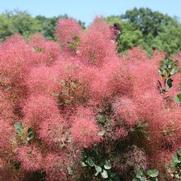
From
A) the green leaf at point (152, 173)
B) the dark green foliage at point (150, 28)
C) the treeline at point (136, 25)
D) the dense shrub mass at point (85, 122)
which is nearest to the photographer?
the dense shrub mass at point (85, 122)

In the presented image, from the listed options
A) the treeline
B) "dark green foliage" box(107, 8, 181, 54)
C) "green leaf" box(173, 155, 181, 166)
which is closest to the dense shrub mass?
"green leaf" box(173, 155, 181, 166)

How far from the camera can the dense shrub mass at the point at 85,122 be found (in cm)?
523

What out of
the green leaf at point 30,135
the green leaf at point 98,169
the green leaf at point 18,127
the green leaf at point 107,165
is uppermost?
the green leaf at point 18,127

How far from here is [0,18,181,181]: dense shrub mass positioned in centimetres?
523

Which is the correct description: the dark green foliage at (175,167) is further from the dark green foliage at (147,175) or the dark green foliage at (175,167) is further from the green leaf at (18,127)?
the green leaf at (18,127)

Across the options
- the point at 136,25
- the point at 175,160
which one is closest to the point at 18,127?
the point at 175,160

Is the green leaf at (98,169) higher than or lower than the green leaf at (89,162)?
lower

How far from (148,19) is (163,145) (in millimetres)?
43637

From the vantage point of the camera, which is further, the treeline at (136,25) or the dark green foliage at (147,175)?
the treeline at (136,25)

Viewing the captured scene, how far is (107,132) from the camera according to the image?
527 centimetres

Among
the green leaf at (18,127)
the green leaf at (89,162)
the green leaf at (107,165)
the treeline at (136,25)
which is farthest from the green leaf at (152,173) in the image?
the treeline at (136,25)

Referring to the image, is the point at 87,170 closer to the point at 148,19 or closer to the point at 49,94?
the point at 49,94

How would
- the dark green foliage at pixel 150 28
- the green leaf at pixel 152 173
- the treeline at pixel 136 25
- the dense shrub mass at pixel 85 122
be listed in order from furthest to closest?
the treeline at pixel 136 25, the dark green foliage at pixel 150 28, the green leaf at pixel 152 173, the dense shrub mass at pixel 85 122

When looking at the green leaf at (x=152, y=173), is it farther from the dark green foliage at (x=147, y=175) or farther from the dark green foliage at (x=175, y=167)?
the dark green foliage at (x=175, y=167)
